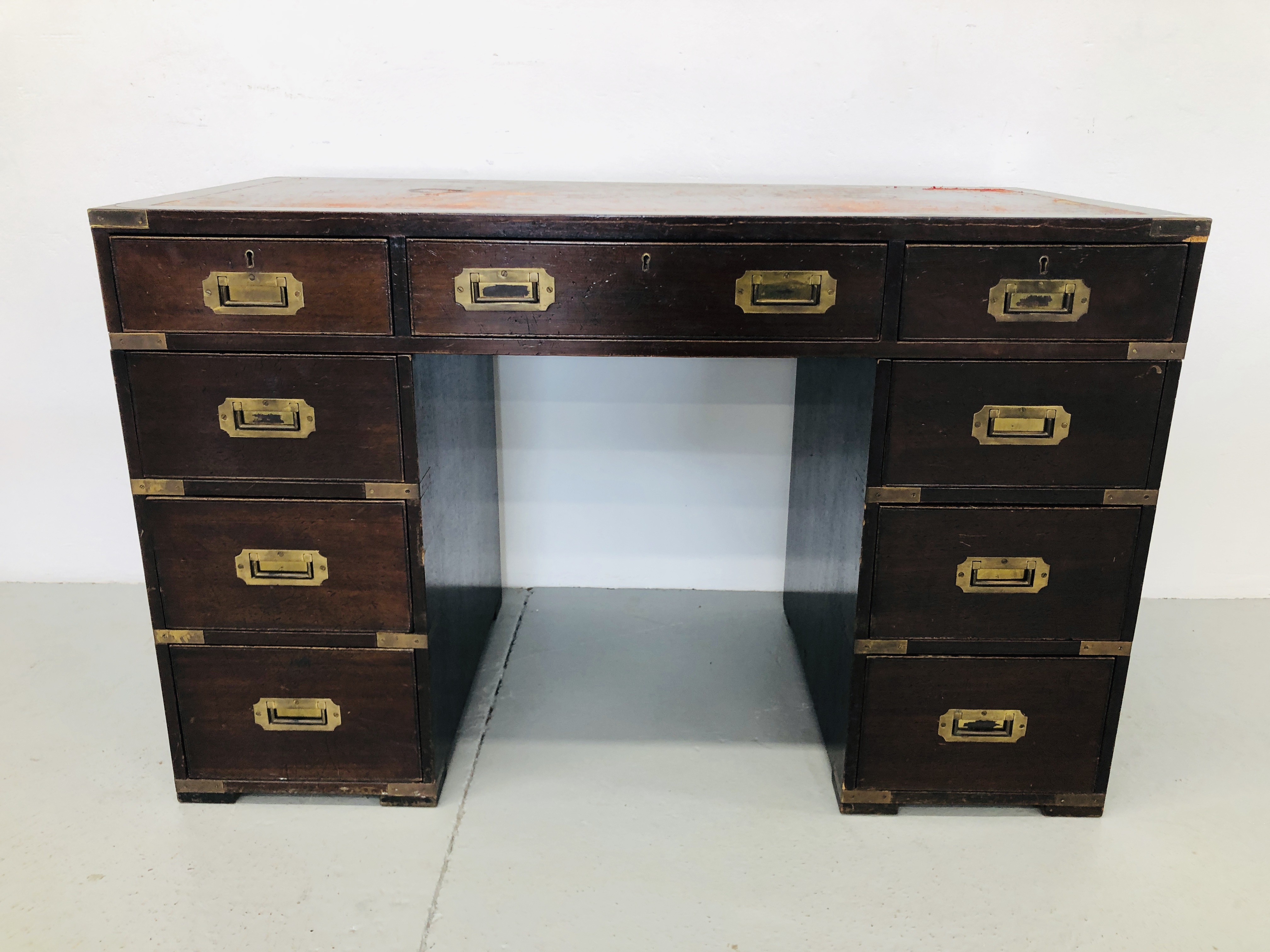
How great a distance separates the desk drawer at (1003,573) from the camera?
150 centimetres

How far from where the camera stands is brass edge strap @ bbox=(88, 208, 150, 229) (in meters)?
1.37

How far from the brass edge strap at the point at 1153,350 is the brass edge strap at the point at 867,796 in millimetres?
828

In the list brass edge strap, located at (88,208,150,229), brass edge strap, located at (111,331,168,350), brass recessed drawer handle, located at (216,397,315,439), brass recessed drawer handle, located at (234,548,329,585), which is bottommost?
brass recessed drawer handle, located at (234,548,329,585)

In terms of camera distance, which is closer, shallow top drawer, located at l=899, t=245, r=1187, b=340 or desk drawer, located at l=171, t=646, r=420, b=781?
shallow top drawer, located at l=899, t=245, r=1187, b=340

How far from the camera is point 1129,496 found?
149 centimetres

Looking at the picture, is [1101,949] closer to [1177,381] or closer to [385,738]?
[1177,381]

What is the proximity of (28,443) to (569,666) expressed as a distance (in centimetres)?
152

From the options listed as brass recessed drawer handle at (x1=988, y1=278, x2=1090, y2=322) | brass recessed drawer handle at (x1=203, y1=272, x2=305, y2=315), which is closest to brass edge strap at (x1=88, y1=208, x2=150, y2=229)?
brass recessed drawer handle at (x1=203, y1=272, x2=305, y2=315)

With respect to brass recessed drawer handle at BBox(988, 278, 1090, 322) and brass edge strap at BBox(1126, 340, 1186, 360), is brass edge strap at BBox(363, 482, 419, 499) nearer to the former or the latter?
brass recessed drawer handle at BBox(988, 278, 1090, 322)

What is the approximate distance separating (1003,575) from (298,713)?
121cm

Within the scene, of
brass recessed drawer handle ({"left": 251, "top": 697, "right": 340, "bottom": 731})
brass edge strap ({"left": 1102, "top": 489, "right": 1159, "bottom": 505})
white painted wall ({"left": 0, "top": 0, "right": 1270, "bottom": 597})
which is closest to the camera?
brass edge strap ({"left": 1102, "top": 489, "right": 1159, "bottom": 505})

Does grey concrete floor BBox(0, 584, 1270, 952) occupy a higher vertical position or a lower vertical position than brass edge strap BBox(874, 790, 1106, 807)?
lower

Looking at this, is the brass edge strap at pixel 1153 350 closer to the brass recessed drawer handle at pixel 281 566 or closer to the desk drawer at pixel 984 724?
the desk drawer at pixel 984 724

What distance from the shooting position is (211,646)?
1.57 meters
